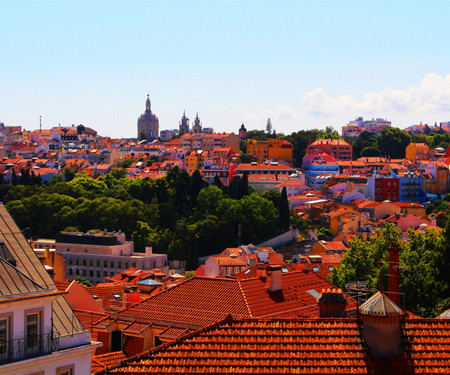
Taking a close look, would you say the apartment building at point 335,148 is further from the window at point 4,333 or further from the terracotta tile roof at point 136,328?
the window at point 4,333

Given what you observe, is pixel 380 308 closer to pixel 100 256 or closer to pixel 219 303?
pixel 219 303

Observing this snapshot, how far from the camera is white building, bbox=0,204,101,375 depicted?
11.0 meters

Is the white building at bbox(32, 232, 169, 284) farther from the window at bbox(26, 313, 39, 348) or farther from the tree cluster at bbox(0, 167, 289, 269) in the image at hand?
the window at bbox(26, 313, 39, 348)

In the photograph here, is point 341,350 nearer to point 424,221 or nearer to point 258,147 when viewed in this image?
point 424,221

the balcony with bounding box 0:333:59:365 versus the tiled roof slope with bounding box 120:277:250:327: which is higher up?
the balcony with bounding box 0:333:59:365

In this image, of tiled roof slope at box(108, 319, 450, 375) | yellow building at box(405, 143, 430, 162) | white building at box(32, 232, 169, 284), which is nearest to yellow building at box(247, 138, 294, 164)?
yellow building at box(405, 143, 430, 162)

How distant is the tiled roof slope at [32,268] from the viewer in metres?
11.8

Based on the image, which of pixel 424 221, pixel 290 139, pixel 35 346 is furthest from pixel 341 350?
pixel 290 139

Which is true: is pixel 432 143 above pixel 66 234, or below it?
above

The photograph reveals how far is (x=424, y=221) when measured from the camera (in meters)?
76.6

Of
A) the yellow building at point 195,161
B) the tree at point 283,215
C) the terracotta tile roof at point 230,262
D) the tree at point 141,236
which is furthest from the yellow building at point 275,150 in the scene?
the terracotta tile roof at point 230,262

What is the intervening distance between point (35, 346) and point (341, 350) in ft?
13.6

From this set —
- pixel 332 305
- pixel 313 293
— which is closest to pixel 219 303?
pixel 313 293

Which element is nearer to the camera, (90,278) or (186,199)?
(90,278)
